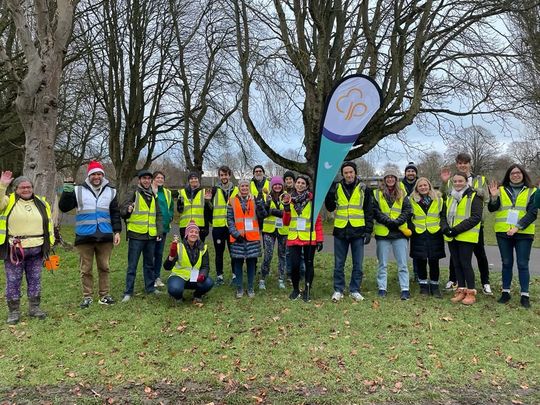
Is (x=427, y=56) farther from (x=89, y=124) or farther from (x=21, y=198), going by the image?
(x=89, y=124)

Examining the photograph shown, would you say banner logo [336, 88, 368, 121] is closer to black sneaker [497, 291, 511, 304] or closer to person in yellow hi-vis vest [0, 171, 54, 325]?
black sneaker [497, 291, 511, 304]

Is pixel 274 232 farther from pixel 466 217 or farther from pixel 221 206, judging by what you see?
pixel 466 217

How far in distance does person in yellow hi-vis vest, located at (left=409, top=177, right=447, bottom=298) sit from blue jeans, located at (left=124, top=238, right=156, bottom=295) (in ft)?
13.8

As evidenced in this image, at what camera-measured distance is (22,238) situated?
5.59m

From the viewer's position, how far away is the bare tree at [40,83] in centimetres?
878

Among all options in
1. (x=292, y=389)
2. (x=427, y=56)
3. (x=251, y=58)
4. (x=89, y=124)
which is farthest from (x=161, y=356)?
(x=89, y=124)

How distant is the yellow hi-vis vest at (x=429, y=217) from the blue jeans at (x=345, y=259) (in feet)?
3.21

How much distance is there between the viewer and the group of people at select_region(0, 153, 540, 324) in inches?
242

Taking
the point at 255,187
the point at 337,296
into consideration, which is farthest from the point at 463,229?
the point at 255,187

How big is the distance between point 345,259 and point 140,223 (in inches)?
127

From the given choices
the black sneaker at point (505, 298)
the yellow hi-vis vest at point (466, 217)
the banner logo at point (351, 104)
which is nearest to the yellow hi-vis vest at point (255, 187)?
the banner logo at point (351, 104)

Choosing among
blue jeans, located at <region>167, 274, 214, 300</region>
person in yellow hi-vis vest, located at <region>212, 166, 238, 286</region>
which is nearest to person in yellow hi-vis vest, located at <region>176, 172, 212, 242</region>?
person in yellow hi-vis vest, located at <region>212, 166, 238, 286</region>

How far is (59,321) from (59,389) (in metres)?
1.88

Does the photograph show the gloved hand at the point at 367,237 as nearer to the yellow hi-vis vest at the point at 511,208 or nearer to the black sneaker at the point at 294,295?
the black sneaker at the point at 294,295
